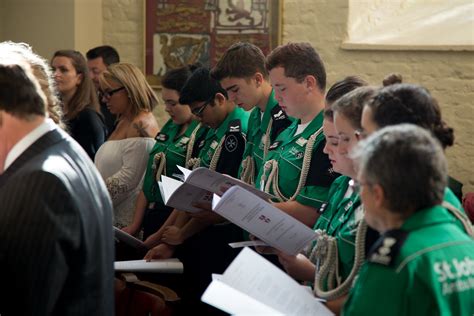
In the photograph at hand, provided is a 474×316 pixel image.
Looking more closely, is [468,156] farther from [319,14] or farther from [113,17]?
[113,17]

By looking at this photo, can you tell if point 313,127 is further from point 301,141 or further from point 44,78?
point 44,78

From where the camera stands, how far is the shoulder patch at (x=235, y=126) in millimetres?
4125

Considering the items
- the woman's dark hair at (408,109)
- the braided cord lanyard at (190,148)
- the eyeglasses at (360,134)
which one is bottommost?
the braided cord lanyard at (190,148)

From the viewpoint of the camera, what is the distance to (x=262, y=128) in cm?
393

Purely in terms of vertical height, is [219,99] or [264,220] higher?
[219,99]

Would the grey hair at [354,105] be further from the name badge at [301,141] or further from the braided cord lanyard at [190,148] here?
the braided cord lanyard at [190,148]

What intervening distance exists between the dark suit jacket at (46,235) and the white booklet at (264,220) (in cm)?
68

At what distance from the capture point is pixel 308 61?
11.5ft

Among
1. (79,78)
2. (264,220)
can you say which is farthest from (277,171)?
(79,78)

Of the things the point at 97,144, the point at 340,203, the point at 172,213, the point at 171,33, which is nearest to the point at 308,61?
the point at 340,203

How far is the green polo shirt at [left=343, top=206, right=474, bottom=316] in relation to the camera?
182cm

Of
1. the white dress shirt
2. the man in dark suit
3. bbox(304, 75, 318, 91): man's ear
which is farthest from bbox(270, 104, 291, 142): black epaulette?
the white dress shirt

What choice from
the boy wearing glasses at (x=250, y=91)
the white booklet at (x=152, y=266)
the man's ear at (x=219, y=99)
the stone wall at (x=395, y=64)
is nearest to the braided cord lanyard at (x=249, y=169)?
the boy wearing glasses at (x=250, y=91)

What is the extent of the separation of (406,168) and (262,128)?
2124 millimetres
